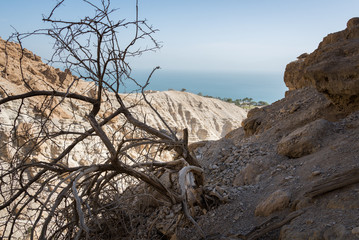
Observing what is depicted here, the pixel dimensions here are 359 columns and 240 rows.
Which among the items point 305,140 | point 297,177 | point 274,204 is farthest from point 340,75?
point 274,204

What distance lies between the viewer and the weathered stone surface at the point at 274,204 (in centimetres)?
296

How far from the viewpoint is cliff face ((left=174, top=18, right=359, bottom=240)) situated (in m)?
2.48

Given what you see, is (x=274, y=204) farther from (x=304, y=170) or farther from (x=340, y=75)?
(x=340, y=75)

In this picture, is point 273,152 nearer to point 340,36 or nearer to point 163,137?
point 163,137

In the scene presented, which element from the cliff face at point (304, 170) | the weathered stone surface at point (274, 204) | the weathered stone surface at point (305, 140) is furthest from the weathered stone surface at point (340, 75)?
the weathered stone surface at point (274, 204)

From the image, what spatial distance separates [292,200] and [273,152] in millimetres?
1920

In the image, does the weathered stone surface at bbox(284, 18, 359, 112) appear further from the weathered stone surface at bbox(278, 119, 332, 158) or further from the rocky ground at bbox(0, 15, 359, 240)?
the weathered stone surface at bbox(278, 119, 332, 158)

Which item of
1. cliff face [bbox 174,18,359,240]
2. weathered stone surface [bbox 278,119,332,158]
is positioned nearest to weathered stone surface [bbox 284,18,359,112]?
cliff face [bbox 174,18,359,240]

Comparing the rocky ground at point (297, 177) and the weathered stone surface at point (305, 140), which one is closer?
the rocky ground at point (297, 177)

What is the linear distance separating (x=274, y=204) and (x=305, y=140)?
1.75 m

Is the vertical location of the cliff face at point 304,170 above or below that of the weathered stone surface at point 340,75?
below

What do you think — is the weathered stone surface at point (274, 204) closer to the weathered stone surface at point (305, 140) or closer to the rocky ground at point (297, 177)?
the rocky ground at point (297, 177)

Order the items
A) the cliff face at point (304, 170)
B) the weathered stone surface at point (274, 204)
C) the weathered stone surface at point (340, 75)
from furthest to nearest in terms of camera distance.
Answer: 1. the weathered stone surface at point (340, 75)
2. the weathered stone surface at point (274, 204)
3. the cliff face at point (304, 170)

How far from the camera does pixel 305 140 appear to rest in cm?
434
